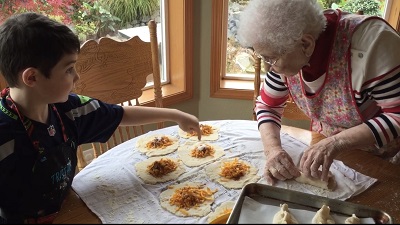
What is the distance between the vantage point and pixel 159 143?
1.31 m

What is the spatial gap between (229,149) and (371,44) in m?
0.59

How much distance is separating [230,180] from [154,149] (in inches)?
13.2

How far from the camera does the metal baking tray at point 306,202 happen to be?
0.64 meters

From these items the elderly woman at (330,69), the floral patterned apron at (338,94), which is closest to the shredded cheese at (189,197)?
the elderly woman at (330,69)

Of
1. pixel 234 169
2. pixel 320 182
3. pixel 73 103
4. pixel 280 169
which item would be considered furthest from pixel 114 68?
pixel 320 182

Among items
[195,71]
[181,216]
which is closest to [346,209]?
[181,216]

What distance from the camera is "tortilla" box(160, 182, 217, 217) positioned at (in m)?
0.89

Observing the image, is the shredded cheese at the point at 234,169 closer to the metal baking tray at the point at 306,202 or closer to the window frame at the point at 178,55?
the metal baking tray at the point at 306,202

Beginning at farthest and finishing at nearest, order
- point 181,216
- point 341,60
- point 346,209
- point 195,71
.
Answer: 1. point 195,71
2. point 341,60
3. point 181,216
4. point 346,209

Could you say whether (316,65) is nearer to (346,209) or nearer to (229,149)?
(229,149)

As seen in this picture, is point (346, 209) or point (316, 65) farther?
point (316, 65)

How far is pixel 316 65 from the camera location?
1.21 metres

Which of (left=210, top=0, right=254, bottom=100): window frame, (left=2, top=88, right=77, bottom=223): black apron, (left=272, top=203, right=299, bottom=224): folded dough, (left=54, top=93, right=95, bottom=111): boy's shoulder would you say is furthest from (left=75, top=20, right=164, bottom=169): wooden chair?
(left=272, top=203, right=299, bottom=224): folded dough

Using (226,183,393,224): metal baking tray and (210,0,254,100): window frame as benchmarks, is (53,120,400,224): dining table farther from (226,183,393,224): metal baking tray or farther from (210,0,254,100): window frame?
(210,0,254,100): window frame
